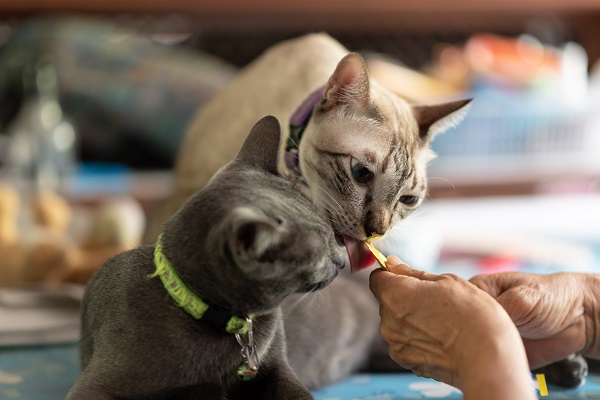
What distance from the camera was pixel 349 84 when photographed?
1.43 meters

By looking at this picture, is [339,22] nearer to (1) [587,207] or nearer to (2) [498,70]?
(2) [498,70]

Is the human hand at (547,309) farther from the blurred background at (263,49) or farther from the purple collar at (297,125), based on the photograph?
the blurred background at (263,49)

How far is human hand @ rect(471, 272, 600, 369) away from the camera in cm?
115

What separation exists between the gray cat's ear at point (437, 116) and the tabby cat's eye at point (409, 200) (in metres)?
0.15

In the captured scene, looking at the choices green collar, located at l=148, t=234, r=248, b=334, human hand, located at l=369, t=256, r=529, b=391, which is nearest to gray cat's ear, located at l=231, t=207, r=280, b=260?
green collar, located at l=148, t=234, r=248, b=334

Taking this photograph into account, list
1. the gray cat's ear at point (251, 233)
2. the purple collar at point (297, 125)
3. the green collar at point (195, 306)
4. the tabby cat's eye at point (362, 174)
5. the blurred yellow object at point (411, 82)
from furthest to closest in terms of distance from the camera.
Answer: the blurred yellow object at point (411, 82), the purple collar at point (297, 125), the tabby cat's eye at point (362, 174), the green collar at point (195, 306), the gray cat's ear at point (251, 233)

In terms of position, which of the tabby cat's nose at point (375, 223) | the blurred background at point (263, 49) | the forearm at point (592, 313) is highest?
the tabby cat's nose at point (375, 223)

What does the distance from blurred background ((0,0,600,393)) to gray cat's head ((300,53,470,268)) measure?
1.19m

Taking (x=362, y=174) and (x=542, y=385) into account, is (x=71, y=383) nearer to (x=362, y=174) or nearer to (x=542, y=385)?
(x=362, y=174)

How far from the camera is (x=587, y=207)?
325 centimetres

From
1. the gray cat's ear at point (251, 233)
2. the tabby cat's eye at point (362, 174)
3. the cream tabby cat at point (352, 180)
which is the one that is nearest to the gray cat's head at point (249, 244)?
the gray cat's ear at point (251, 233)

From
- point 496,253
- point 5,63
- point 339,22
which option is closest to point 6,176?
point 5,63

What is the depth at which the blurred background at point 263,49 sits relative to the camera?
3252mm

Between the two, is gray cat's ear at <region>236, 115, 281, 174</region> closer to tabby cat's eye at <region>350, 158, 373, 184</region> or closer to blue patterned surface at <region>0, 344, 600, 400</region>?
tabby cat's eye at <region>350, 158, 373, 184</region>
